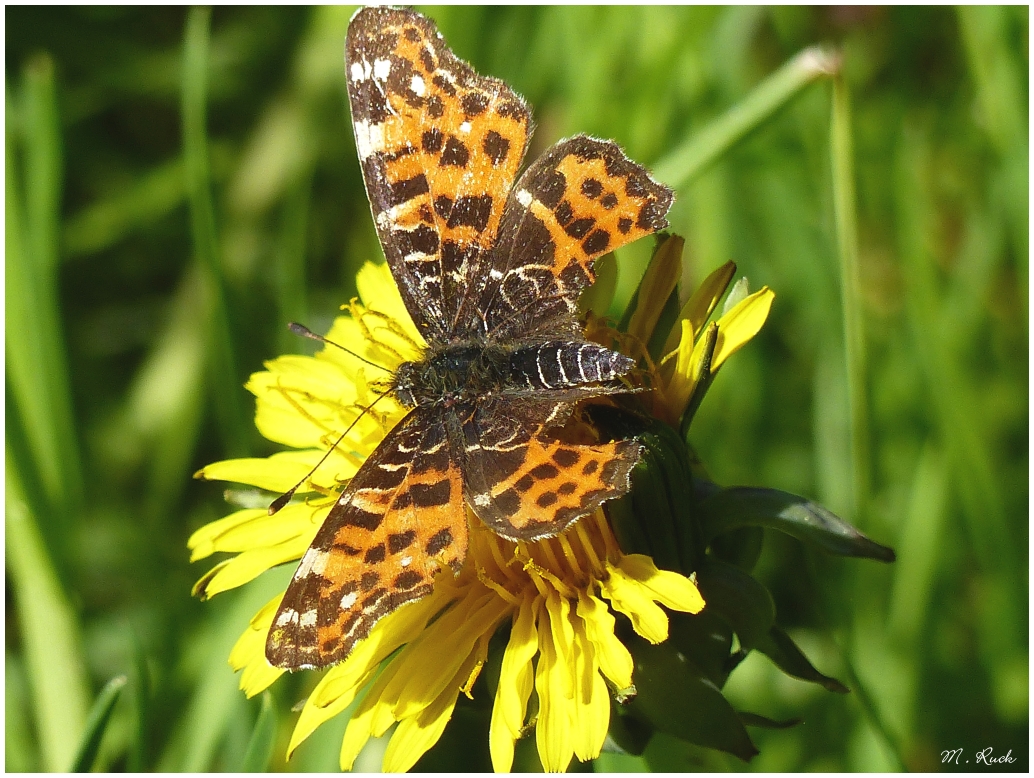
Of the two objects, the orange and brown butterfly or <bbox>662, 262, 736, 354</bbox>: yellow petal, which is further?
<bbox>662, 262, 736, 354</bbox>: yellow petal

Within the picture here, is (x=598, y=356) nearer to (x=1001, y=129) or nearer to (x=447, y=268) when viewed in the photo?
(x=447, y=268)

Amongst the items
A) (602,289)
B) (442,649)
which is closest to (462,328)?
(602,289)

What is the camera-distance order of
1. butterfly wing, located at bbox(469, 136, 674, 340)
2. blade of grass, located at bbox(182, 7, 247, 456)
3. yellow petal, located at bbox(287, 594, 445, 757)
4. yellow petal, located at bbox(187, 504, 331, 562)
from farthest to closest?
1. blade of grass, located at bbox(182, 7, 247, 456)
2. yellow petal, located at bbox(187, 504, 331, 562)
3. butterfly wing, located at bbox(469, 136, 674, 340)
4. yellow petal, located at bbox(287, 594, 445, 757)

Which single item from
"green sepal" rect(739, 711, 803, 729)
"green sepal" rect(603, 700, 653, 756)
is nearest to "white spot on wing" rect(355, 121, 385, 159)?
"green sepal" rect(603, 700, 653, 756)

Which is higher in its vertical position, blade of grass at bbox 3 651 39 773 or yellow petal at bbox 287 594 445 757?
yellow petal at bbox 287 594 445 757

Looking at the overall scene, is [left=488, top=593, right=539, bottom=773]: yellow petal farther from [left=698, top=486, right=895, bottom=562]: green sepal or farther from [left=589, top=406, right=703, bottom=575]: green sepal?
[left=698, top=486, right=895, bottom=562]: green sepal

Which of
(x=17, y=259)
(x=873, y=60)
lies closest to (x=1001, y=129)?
(x=873, y=60)
